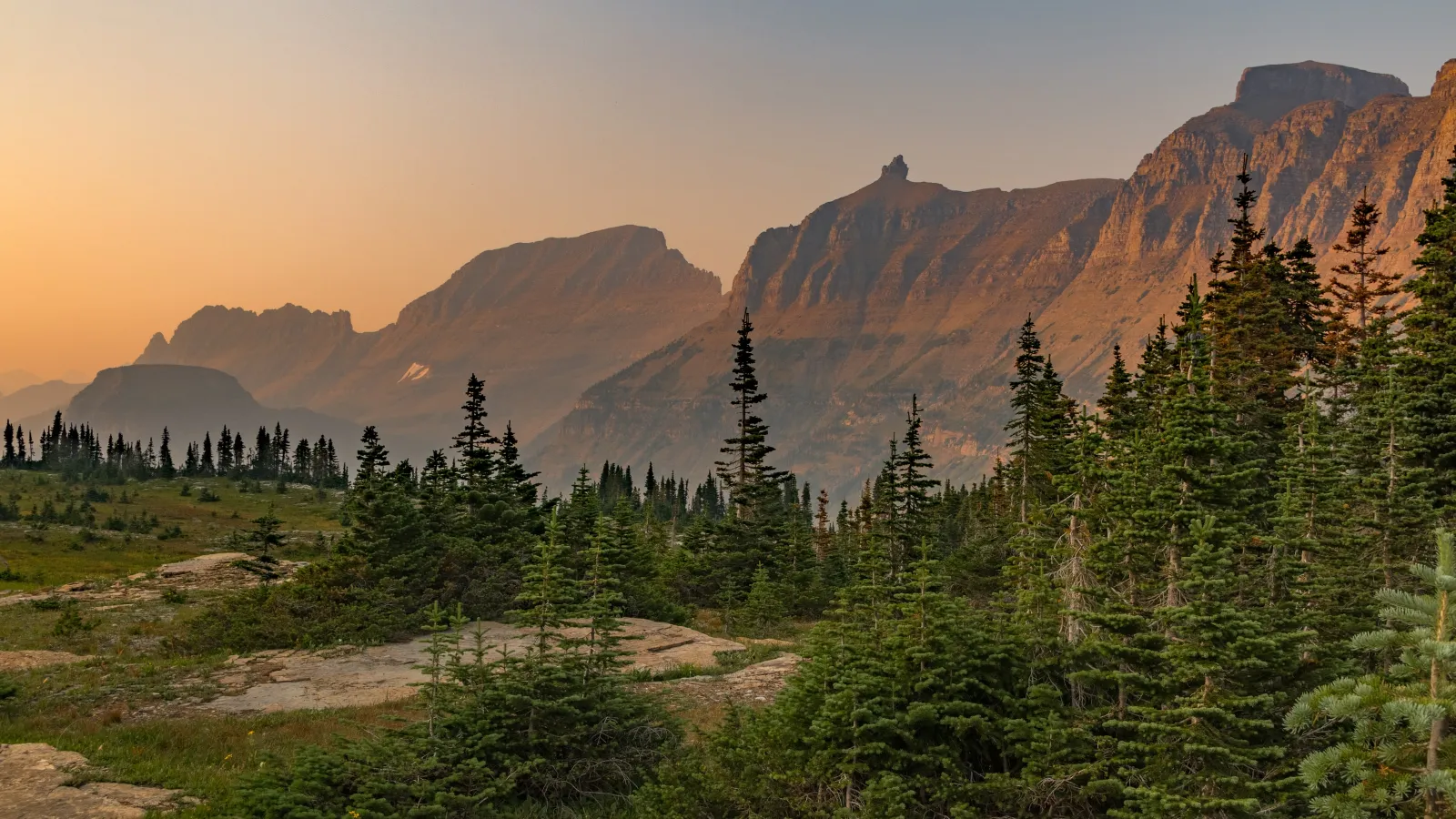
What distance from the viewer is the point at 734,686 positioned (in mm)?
23500

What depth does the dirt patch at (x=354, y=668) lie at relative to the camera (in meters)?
22.6

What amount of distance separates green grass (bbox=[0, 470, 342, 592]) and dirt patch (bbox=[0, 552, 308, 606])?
14.5 ft

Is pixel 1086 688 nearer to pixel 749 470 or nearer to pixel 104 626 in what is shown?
pixel 104 626

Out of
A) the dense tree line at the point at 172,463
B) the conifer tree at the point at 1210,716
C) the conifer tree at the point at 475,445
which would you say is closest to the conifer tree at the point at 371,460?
the conifer tree at the point at 475,445

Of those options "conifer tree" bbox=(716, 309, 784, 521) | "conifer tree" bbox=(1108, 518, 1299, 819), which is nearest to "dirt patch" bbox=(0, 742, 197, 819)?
"conifer tree" bbox=(1108, 518, 1299, 819)

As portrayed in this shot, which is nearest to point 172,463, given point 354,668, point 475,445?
point 475,445

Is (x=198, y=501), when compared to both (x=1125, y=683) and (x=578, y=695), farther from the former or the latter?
(x=1125, y=683)

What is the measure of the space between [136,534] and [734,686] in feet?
256

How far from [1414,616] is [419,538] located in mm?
33115

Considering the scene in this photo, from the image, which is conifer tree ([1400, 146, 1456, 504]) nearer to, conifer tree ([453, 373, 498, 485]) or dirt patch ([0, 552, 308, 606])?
conifer tree ([453, 373, 498, 485])

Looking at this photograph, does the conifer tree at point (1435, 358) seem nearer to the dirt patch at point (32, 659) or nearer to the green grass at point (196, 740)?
the green grass at point (196, 740)

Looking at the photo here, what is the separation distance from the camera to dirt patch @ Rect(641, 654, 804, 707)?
22125 mm

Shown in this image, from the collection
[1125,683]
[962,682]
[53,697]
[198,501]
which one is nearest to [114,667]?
[53,697]

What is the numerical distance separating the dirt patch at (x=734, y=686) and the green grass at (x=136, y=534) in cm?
4529
